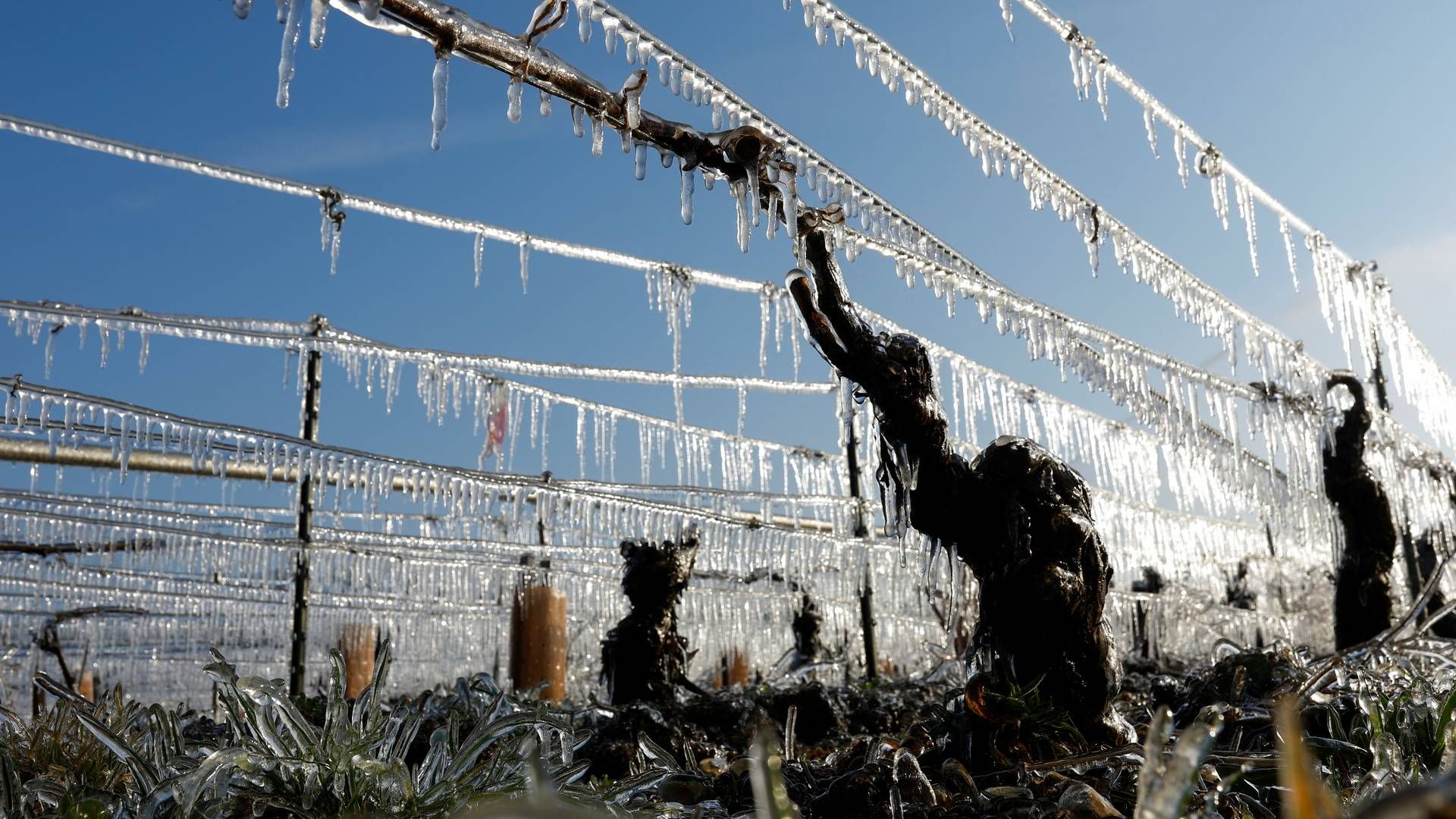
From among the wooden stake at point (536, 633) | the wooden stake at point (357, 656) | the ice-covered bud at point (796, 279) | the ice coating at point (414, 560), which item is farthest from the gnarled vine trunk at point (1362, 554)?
the wooden stake at point (357, 656)

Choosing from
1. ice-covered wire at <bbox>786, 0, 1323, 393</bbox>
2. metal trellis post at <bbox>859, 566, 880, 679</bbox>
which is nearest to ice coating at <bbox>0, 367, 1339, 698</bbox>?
metal trellis post at <bbox>859, 566, 880, 679</bbox>

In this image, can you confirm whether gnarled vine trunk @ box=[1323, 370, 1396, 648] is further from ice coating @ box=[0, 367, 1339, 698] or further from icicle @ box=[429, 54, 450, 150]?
icicle @ box=[429, 54, 450, 150]

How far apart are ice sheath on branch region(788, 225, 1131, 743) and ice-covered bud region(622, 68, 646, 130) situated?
0.79 m

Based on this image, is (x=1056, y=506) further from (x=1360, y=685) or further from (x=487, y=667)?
(x=487, y=667)

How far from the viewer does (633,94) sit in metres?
3.02

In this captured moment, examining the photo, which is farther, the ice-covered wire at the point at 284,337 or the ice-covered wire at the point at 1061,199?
the ice-covered wire at the point at 284,337

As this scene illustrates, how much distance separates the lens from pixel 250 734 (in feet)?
9.94

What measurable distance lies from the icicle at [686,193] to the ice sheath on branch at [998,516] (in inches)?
16.7

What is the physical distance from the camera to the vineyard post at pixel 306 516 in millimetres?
6703

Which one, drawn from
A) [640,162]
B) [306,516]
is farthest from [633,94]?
[306,516]

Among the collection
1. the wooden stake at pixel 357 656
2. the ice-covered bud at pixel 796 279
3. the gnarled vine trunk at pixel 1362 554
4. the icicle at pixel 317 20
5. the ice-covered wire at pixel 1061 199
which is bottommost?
the wooden stake at pixel 357 656

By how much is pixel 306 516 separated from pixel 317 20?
17.7 feet

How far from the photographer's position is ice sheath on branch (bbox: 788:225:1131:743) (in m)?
3.46

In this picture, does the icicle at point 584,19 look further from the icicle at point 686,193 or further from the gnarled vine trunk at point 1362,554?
the gnarled vine trunk at point 1362,554
